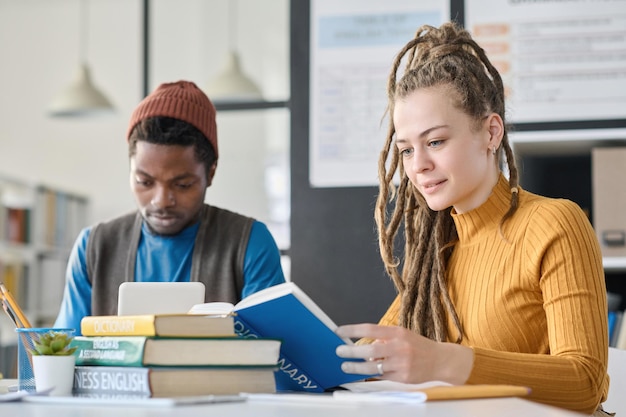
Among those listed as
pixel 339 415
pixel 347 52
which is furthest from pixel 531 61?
pixel 339 415

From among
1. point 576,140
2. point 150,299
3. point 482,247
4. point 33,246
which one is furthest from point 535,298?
point 33,246

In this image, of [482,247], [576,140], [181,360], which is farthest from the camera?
[576,140]

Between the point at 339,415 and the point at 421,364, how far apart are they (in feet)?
0.75

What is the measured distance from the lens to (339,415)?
2.97 ft

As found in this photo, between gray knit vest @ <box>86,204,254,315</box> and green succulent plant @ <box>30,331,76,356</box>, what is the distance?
880mm

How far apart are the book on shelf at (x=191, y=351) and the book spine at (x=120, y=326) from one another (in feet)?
0.05

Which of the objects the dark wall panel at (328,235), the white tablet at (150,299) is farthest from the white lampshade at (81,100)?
the white tablet at (150,299)

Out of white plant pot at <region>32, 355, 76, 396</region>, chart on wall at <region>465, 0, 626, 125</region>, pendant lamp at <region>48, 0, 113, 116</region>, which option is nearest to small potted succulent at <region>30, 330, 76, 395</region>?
white plant pot at <region>32, 355, 76, 396</region>

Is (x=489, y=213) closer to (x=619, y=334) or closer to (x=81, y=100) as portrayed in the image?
(x=619, y=334)

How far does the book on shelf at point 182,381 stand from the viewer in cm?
105

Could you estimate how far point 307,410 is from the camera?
941 mm

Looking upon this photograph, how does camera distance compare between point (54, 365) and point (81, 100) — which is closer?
point (54, 365)

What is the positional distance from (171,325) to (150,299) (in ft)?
0.92

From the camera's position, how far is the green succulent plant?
1153mm
